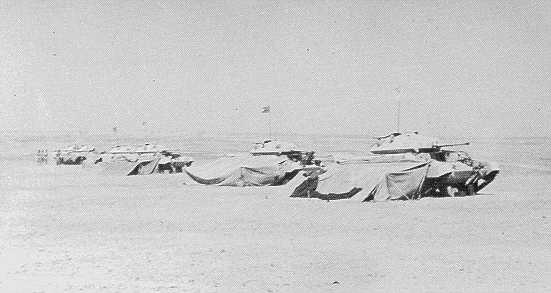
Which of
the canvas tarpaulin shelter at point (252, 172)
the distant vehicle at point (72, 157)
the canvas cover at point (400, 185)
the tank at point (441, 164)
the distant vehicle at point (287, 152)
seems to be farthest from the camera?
the distant vehicle at point (72, 157)

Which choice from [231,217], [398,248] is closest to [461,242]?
[398,248]

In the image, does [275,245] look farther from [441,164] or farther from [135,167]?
[135,167]

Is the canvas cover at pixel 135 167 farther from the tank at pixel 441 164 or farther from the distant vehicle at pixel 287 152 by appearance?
the tank at pixel 441 164

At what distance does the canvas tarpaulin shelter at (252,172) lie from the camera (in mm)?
30078

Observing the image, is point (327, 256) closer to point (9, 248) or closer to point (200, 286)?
point (200, 286)

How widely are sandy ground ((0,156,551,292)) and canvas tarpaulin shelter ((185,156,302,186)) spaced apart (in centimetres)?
738

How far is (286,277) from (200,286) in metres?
1.47

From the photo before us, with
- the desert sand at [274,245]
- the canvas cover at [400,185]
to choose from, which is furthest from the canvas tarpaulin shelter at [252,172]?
the canvas cover at [400,185]

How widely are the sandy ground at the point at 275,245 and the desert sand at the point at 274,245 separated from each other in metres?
0.03

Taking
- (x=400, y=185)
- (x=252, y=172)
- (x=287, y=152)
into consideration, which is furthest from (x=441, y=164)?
(x=287, y=152)

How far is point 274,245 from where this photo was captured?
1270cm

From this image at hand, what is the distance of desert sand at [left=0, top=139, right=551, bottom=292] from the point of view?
9.16 metres

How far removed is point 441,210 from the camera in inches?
742

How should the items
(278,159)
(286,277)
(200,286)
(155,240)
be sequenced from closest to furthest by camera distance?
(200,286) → (286,277) → (155,240) → (278,159)
